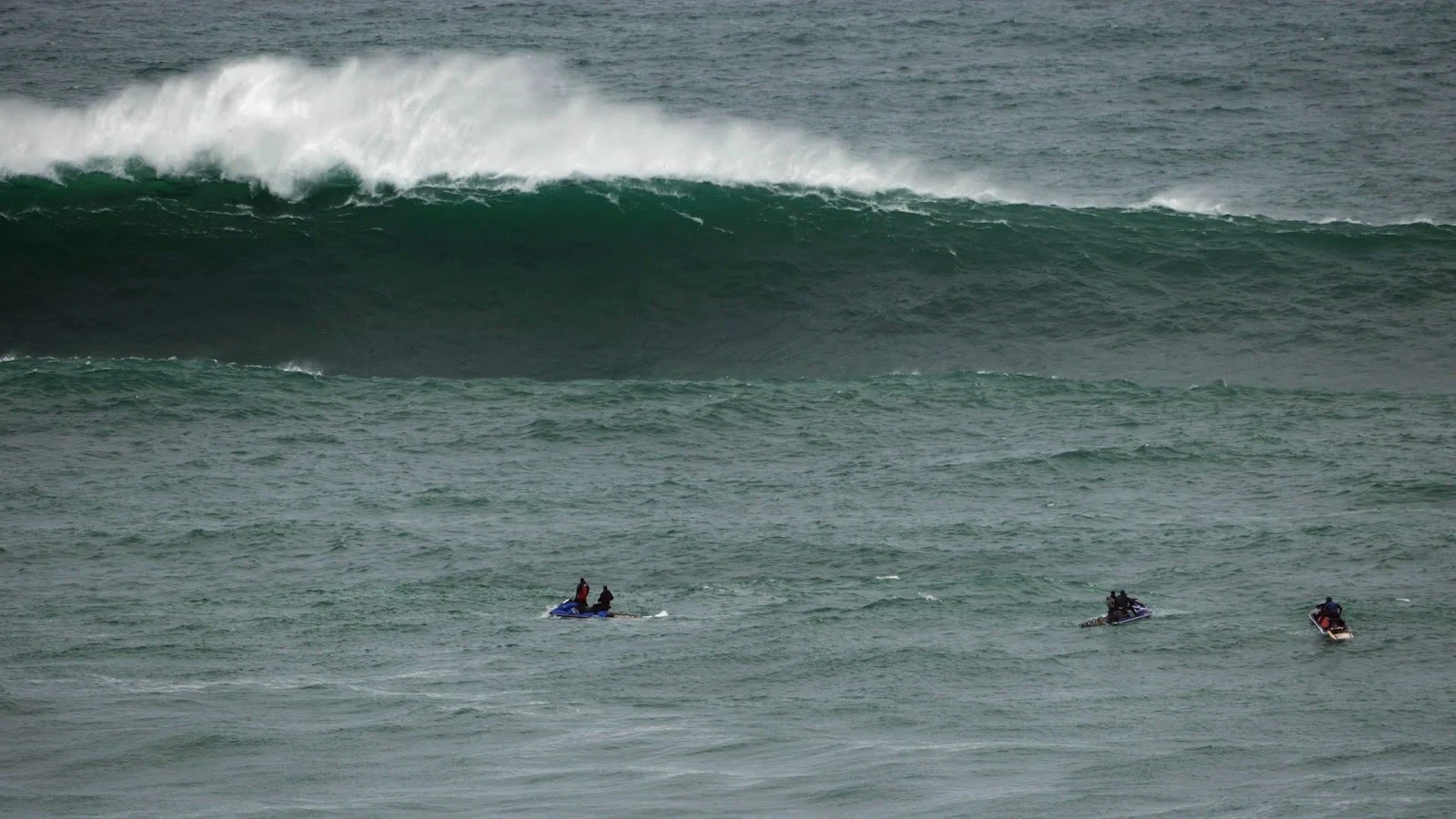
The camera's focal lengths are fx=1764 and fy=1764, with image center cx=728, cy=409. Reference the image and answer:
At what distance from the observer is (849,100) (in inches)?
2499

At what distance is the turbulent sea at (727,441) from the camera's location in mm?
23609

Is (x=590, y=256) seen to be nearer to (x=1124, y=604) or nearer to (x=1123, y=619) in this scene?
(x=1124, y=604)

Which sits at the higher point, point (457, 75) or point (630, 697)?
point (457, 75)

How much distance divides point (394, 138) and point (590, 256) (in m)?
7.68

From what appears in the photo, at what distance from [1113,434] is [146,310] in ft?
76.1

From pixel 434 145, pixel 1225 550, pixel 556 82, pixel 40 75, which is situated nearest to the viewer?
pixel 1225 550

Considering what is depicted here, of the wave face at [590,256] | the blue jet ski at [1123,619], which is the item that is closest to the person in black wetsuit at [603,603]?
the blue jet ski at [1123,619]

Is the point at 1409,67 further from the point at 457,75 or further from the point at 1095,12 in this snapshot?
the point at 457,75

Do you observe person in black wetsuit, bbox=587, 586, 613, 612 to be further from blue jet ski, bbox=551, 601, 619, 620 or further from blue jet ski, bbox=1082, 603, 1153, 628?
blue jet ski, bbox=1082, 603, 1153, 628

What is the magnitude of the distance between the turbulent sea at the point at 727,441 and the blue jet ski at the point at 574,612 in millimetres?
265

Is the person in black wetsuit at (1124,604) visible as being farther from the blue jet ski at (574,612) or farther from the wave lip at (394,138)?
the wave lip at (394,138)

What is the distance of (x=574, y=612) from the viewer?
2905cm

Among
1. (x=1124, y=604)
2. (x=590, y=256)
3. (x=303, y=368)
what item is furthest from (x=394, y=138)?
(x=1124, y=604)

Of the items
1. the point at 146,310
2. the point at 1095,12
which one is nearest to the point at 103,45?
the point at 146,310
